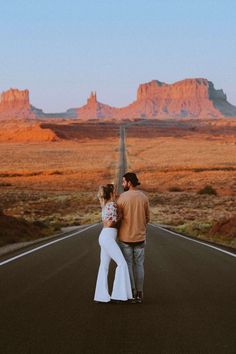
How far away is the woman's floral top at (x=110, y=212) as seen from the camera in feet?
30.2

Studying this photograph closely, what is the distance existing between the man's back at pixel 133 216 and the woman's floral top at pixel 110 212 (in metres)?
0.18

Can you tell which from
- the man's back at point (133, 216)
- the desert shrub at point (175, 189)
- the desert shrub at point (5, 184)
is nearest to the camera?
the man's back at point (133, 216)

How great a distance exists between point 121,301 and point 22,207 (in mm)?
47206

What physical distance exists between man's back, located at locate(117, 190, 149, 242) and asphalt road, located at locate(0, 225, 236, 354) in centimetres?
98

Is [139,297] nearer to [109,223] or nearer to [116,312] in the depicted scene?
[116,312]

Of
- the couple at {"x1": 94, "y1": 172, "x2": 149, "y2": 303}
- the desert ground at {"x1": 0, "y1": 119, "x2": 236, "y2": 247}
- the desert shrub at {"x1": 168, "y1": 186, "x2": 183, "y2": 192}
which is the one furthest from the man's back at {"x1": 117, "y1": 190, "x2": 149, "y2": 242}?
the desert shrub at {"x1": 168, "y1": 186, "x2": 183, "y2": 192}

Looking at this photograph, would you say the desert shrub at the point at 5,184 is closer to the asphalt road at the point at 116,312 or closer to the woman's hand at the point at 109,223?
the asphalt road at the point at 116,312

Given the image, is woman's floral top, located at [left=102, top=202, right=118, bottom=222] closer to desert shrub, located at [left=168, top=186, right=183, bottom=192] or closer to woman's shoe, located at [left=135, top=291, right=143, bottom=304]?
woman's shoe, located at [left=135, top=291, right=143, bottom=304]

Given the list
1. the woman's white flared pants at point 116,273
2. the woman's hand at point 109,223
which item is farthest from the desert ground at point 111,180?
the woman's hand at point 109,223

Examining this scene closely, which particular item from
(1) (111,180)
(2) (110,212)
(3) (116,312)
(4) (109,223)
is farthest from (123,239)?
(1) (111,180)

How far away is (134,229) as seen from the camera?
9.31 m

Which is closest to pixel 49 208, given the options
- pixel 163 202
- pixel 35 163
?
pixel 163 202

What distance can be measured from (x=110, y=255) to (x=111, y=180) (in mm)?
76741

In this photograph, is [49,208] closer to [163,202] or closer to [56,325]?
[163,202]
